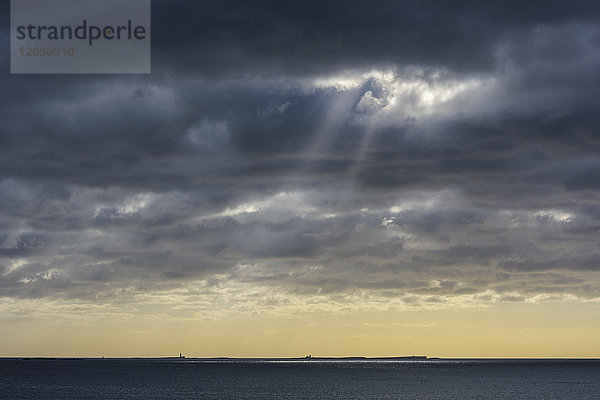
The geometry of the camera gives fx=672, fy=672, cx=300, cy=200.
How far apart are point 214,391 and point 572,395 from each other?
101491 millimetres

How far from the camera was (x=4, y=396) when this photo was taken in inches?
6467

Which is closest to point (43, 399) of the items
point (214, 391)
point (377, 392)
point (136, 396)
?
point (136, 396)

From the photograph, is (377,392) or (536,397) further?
(377,392)

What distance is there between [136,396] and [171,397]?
10.4 m

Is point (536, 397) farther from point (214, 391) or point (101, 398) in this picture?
point (101, 398)

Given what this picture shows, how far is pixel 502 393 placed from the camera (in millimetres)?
197125

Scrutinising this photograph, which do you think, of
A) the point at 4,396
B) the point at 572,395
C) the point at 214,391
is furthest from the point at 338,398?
the point at 4,396

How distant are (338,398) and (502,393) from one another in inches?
2151

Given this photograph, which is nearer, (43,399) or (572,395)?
(43,399)

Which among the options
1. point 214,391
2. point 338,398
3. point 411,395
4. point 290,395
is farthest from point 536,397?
point 214,391

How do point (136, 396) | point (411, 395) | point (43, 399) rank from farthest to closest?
point (411, 395), point (136, 396), point (43, 399)

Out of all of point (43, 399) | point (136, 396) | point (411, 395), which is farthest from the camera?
point (411, 395)

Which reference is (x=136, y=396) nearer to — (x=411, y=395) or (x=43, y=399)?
(x=43, y=399)

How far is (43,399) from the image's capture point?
528 ft
